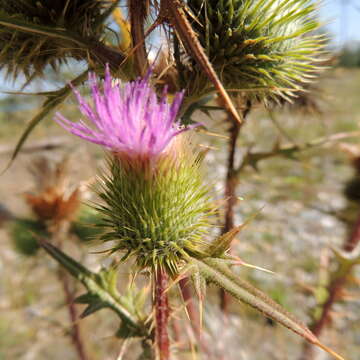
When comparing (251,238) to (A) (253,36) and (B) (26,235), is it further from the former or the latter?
(A) (253,36)

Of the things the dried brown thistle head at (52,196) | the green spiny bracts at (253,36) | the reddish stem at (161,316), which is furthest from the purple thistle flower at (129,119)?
the dried brown thistle head at (52,196)

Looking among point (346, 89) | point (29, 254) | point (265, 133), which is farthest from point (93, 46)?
point (346, 89)

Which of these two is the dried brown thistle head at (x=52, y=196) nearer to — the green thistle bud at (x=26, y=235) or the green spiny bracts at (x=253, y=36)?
the green thistle bud at (x=26, y=235)

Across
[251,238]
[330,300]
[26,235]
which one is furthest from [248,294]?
[251,238]

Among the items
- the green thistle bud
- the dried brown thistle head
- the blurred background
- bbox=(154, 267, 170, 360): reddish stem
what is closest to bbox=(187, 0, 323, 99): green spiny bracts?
the blurred background

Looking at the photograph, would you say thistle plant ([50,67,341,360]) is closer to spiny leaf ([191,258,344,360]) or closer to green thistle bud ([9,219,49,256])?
spiny leaf ([191,258,344,360])
